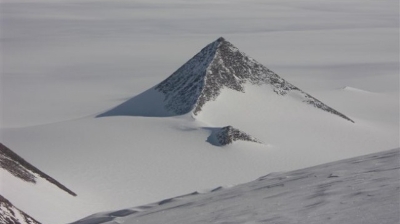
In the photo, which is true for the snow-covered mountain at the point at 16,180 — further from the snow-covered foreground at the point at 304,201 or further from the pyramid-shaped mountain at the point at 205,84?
the pyramid-shaped mountain at the point at 205,84

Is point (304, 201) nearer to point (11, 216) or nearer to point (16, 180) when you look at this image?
point (11, 216)

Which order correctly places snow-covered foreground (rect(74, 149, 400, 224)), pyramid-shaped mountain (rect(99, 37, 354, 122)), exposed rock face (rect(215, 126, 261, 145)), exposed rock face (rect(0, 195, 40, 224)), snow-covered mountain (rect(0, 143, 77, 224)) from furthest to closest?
pyramid-shaped mountain (rect(99, 37, 354, 122))
exposed rock face (rect(215, 126, 261, 145))
snow-covered mountain (rect(0, 143, 77, 224))
exposed rock face (rect(0, 195, 40, 224))
snow-covered foreground (rect(74, 149, 400, 224))

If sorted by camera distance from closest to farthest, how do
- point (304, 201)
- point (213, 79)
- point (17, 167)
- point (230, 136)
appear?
point (304, 201) < point (17, 167) < point (230, 136) < point (213, 79)

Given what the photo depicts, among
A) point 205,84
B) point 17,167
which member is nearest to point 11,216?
point 17,167

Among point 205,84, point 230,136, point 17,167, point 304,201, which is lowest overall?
point 304,201

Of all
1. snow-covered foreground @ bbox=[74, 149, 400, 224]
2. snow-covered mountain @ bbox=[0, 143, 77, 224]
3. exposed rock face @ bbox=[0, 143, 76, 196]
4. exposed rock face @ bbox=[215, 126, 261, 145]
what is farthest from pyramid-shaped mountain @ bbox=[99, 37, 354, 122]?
snow-covered foreground @ bbox=[74, 149, 400, 224]

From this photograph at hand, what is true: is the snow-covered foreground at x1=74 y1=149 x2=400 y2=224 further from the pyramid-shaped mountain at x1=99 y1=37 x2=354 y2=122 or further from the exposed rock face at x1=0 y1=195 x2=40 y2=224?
the pyramid-shaped mountain at x1=99 y1=37 x2=354 y2=122

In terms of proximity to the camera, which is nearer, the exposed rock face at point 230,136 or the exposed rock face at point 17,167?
the exposed rock face at point 17,167

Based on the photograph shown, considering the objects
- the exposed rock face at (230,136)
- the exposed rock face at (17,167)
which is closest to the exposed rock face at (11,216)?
the exposed rock face at (17,167)
